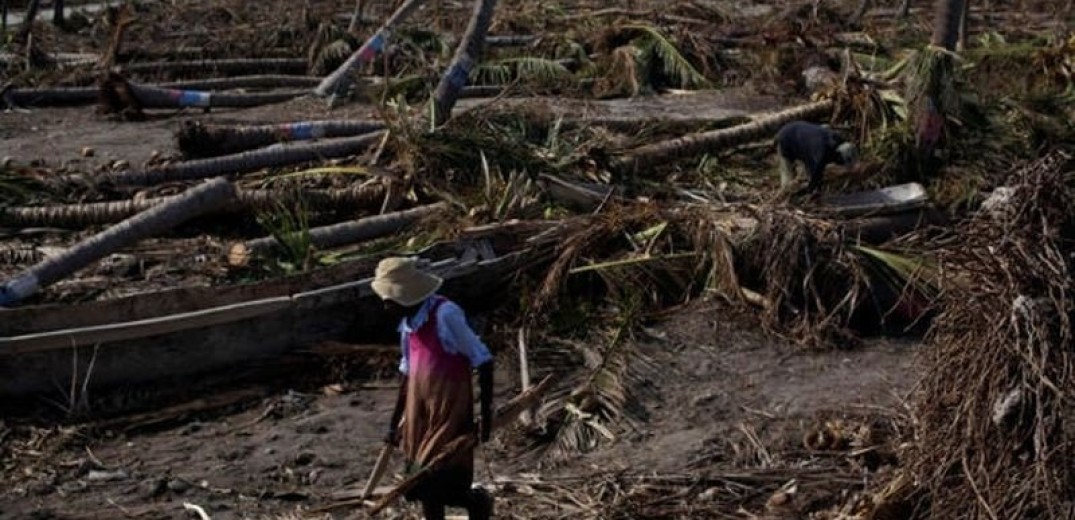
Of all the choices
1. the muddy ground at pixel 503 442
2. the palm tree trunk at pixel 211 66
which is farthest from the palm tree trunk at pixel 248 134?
the palm tree trunk at pixel 211 66

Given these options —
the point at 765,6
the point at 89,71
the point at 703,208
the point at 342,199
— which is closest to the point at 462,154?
the point at 342,199

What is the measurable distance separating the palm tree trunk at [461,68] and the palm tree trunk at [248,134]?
1.76ft

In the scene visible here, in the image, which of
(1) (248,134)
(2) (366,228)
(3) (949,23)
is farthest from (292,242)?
(3) (949,23)

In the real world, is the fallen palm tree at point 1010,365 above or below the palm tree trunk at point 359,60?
above

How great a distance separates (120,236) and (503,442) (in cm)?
286

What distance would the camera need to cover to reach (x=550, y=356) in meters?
8.08

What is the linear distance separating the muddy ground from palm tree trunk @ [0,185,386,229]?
6.88 feet

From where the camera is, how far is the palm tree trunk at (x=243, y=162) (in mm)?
10406

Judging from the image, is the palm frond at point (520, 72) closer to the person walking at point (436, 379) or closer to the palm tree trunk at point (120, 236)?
the palm tree trunk at point (120, 236)

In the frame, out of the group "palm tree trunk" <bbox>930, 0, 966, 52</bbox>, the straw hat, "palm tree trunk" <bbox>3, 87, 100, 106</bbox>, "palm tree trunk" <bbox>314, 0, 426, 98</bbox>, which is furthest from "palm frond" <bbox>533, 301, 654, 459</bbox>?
"palm tree trunk" <bbox>3, 87, 100, 106</bbox>

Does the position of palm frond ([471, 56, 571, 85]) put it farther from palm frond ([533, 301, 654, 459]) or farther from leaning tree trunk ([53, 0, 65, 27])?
leaning tree trunk ([53, 0, 65, 27])

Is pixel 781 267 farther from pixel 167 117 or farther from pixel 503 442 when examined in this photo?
pixel 167 117

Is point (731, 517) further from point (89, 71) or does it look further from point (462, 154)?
point (89, 71)

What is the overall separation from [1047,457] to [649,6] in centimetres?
1404
